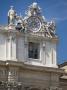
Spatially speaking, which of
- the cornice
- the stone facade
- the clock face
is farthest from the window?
the cornice

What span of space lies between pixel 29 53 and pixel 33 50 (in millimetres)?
488

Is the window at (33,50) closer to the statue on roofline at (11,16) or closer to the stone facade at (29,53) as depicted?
the stone facade at (29,53)

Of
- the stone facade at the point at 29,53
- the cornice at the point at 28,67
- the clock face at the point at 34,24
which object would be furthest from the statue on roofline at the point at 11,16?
the cornice at the point at 28,67

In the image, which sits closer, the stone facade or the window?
the stone facade

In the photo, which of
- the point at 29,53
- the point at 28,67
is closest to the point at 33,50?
the point at 29,53

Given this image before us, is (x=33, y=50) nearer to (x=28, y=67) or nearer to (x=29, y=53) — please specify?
(x=29, y=53)

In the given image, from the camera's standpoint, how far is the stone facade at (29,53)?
1268 inches

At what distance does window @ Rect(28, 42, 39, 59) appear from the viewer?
34.2 metres

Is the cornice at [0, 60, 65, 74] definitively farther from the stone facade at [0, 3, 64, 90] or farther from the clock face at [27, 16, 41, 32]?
the clock face at [27, 16, 41, 32]

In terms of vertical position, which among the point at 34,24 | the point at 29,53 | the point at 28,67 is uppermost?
the point at 34,24

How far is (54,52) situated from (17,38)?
137 inches

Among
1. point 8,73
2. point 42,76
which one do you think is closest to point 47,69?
point 42,76

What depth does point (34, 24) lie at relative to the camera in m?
34.7

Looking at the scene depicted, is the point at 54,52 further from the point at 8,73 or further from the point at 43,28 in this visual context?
the point at 8,73
